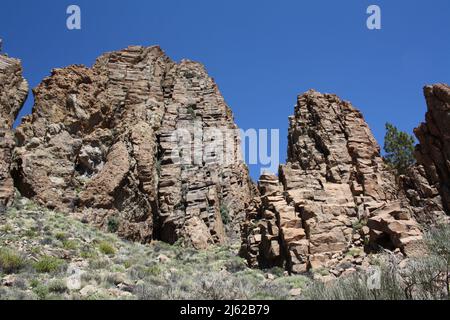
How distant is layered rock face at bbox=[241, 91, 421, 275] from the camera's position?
1992 cm

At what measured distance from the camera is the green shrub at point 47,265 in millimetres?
15001

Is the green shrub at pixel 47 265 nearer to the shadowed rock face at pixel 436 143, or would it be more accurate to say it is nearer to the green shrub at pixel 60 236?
the green shrub at pixel 60 236

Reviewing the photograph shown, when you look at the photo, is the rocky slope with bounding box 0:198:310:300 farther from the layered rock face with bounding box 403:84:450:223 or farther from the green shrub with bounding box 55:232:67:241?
the layered rock face with bounding box 403:84:450:223

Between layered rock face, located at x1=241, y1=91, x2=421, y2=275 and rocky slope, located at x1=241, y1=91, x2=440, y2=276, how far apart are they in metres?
A: 0.05

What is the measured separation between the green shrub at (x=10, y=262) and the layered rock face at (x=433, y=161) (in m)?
20.0

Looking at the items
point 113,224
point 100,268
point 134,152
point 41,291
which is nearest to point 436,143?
point 100,268

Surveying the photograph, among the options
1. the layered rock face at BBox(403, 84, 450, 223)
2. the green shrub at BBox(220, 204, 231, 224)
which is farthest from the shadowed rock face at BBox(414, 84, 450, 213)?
the green shrub at BBox(220, 204, 231, 224)

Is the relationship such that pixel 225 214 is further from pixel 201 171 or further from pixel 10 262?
pixel 10 262

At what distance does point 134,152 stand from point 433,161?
2097 centimetres

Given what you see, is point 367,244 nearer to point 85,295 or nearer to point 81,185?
point 85,295

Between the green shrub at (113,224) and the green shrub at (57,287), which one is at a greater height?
the green shrub at (113,224)

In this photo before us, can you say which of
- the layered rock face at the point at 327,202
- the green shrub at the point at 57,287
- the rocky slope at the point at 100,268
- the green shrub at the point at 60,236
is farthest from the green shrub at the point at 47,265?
the layered rock face at the point at 327,202

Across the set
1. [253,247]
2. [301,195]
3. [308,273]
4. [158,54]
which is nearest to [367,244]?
[308,273]

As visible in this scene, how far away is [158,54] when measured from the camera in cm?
4234
